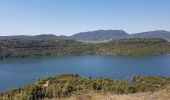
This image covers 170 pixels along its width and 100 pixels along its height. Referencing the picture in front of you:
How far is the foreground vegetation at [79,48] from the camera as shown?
149125 mm

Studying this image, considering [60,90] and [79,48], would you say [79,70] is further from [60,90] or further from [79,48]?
[60,90]

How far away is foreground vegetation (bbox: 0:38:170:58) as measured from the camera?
149 meters

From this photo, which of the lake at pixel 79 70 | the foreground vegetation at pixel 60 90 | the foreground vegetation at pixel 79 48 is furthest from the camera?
the foreground vegetation at pixel 79 48

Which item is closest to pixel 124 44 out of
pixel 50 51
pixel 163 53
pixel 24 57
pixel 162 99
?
pixel 163 53

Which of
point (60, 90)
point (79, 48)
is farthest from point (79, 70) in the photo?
point (60, 90)

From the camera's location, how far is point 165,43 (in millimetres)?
173375

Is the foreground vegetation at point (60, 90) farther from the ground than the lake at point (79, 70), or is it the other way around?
the foreground vegetation at point (60, 90)

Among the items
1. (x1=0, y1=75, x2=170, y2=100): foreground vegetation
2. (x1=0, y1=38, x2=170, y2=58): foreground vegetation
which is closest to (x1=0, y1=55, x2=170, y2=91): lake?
(x1=0, y1=38, x2=170, y2=58): foreground vegetation

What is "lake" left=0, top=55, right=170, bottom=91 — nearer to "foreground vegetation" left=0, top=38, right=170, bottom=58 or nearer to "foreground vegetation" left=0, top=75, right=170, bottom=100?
"foreground vegetation" left=0, top=38, right=170, bottom=58

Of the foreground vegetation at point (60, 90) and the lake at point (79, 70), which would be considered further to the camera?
the lake at point (79, 70)

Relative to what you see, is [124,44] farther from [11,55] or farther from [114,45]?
[11,55]

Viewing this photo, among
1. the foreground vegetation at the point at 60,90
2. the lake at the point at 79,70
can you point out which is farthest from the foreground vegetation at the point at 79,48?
the foreground vegetation at the point at 60,90

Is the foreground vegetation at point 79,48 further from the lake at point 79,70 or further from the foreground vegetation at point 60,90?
the foreground vegetation at point 60,90

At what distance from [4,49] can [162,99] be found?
149098 mm
